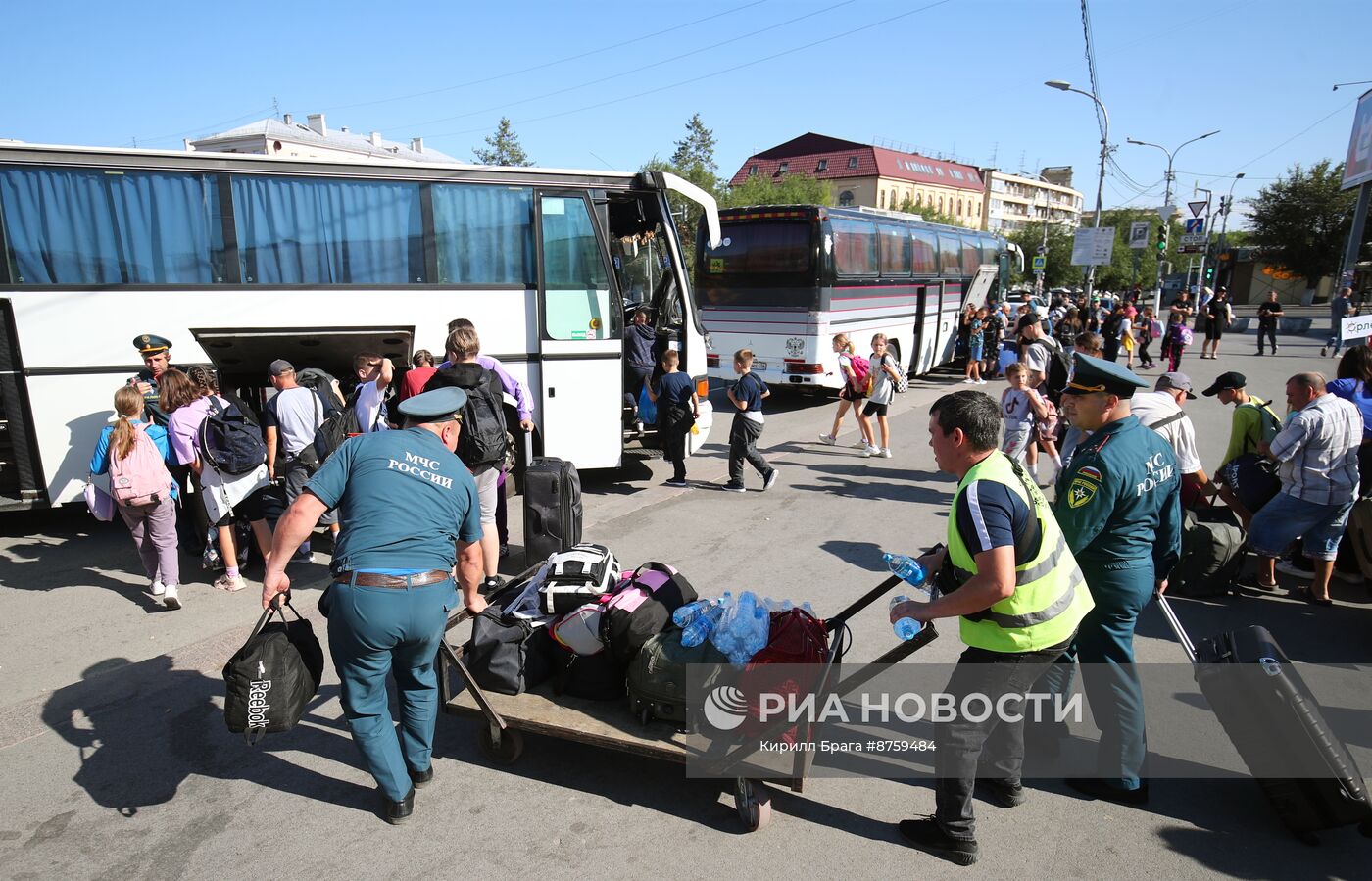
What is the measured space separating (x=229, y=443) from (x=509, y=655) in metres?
3.19

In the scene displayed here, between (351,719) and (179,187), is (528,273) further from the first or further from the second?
(351,719)

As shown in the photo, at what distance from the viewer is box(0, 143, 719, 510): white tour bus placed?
6430mm

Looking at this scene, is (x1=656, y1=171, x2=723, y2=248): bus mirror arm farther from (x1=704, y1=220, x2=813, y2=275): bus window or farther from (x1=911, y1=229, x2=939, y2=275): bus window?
(x1=911, y1=229, x2=939, y2=275): bus window

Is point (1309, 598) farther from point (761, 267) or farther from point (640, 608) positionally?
point (761, 267)

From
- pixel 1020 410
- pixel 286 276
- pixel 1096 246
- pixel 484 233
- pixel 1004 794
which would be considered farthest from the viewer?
pixel 1096 246

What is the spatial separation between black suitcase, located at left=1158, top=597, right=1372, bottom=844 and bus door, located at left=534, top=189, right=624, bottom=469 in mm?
5612

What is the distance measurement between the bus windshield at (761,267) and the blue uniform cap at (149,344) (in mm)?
9494

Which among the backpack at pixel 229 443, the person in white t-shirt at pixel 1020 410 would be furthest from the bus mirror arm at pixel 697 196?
the backpack at pixel 229 443

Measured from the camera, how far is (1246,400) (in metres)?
6.31

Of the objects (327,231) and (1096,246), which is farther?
(1096,246)

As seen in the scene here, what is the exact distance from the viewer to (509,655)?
3699 mm

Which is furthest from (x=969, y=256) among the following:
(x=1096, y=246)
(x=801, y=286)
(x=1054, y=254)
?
(x=1054, y=254)

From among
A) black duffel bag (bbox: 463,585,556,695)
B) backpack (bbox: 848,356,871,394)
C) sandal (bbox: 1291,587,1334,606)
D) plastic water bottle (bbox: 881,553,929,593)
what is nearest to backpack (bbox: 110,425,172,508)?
black duffel bag (bbox: 463,585,556,695)

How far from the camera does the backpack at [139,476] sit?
5.28 meters
